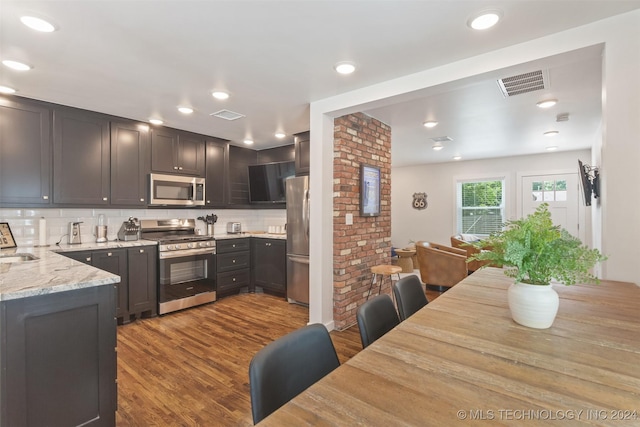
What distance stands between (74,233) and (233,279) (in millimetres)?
2018

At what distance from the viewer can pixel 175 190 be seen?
415 cm

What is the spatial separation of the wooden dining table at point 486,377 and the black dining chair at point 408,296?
18.1 inches

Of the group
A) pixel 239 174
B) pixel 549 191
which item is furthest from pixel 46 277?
pixel 549 191

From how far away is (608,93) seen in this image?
182 cm

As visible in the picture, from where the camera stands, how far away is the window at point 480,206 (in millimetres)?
6695

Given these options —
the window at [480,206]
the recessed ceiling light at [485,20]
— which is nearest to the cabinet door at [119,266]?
the recessed ceiling light at [485,20]

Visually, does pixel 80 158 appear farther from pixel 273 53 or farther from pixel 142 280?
pixel 273 53

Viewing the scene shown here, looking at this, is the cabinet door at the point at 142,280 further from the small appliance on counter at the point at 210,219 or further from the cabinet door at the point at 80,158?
the small appliance on counter at the point at 210,219

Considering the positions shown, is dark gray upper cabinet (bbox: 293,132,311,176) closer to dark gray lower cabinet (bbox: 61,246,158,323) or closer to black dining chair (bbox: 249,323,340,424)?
dark gray lower cabinet (bbox: 61,246,158,323)

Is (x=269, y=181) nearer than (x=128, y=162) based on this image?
No

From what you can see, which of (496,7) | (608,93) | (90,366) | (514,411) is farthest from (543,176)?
(90,366)

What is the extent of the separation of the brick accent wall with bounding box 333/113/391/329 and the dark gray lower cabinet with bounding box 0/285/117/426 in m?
2.10

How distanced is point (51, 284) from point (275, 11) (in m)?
1.88

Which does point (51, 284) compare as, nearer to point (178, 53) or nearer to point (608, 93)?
point (178, 53)
